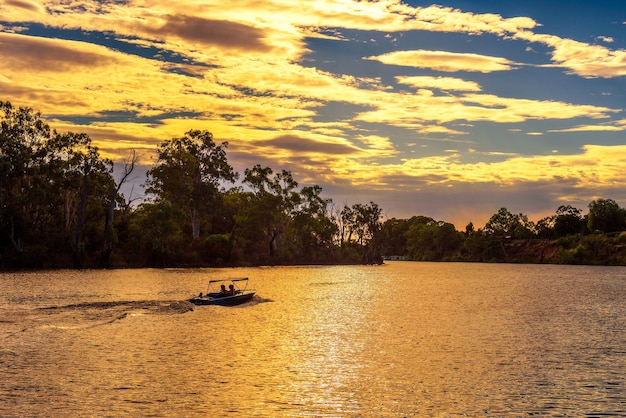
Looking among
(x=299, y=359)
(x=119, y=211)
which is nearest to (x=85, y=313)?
(x=299, y=359)

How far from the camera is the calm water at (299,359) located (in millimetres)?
26703

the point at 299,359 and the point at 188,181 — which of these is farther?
the point at 188,181

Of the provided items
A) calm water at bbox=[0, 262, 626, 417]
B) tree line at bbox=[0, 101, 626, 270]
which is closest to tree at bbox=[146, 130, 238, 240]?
tree line at bbox=[0, 101, 626, 270]

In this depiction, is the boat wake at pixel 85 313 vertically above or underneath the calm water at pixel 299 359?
above

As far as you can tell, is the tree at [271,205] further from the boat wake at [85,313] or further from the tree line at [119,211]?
the boat wake at [85,313]

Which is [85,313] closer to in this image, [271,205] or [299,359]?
[299,359]

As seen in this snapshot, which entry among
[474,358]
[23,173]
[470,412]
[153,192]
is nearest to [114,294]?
[474,358]

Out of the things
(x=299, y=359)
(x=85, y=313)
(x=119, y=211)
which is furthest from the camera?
(x=119, y=211)

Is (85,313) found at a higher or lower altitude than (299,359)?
higher

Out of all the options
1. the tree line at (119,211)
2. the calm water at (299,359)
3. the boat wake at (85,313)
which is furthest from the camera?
the tree line at (119,211)

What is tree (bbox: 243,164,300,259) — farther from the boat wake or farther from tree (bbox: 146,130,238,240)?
the boat wake

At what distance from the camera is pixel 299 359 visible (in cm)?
3775

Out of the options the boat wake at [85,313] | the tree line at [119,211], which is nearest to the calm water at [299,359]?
the boat wake at [85,313]

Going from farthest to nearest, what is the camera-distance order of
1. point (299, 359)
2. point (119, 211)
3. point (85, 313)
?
point (119, 211)
point (85, 313)
point (299, 359)
